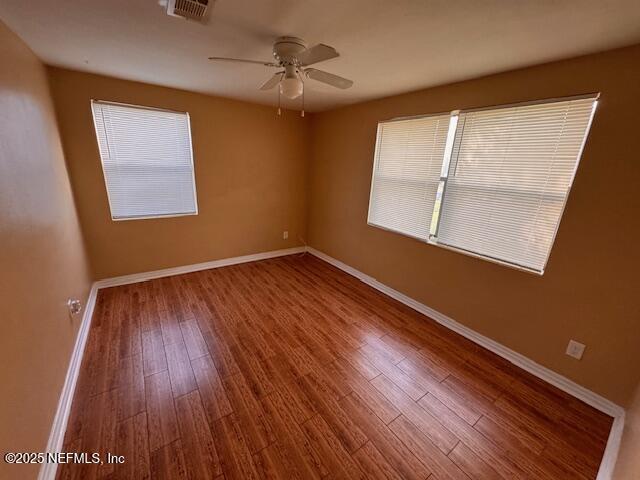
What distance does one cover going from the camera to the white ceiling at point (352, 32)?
1.21 meters

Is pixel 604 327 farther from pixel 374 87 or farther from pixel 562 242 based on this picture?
pixel 374 87

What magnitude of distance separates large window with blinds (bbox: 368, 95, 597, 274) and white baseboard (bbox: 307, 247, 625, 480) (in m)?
0.72

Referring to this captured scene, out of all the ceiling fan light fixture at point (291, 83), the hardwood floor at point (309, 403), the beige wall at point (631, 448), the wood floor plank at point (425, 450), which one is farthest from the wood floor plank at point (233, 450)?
the ceiling fan light fixture at point (291, 83)

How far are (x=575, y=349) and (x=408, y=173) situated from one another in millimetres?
1940

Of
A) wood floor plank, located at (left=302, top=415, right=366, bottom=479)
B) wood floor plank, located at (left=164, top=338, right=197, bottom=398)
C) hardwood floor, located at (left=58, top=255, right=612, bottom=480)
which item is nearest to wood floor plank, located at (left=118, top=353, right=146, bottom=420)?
hardwood floor, located at (left=58, top=255, right=612, bottom=480)

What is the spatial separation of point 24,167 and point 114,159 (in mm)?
1419

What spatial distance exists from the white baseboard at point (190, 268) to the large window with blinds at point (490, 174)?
209 cm

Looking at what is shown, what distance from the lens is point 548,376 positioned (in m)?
1.88

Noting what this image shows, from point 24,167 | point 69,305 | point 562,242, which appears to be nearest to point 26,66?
point 24,167

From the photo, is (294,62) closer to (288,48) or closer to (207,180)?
(288,48)

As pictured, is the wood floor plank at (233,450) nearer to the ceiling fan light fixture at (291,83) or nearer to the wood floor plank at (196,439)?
the wood floor plank at (196,439)

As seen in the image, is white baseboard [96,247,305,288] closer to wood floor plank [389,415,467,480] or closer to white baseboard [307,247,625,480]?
white baseboard [307,247,625,480]

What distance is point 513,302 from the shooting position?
6.60 ft

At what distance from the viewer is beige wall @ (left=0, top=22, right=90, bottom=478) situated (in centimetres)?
104
